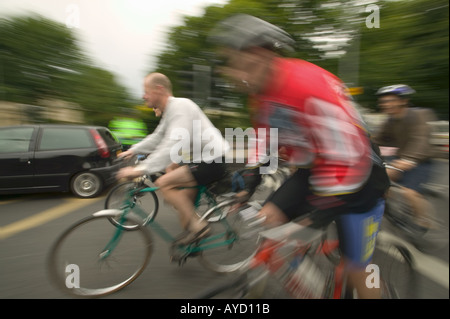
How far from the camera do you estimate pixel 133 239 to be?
8.54 ft

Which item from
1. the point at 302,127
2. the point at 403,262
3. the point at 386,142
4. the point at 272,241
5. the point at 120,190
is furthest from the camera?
the point at 120,190

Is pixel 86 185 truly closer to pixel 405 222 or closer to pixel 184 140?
pixel 184 140

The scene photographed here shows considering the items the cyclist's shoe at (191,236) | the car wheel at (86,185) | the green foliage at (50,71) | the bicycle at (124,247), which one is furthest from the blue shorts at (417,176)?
the green foliage at (50,71)

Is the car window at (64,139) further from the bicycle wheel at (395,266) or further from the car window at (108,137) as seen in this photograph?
the bicycle wheel at (395,266)

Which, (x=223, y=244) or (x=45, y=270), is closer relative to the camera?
(x=223, y=244)

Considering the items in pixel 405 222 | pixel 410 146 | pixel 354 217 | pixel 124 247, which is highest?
pixel 410 146

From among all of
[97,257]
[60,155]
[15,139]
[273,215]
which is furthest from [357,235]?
[15,139]

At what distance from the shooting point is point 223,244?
2871 millimetres

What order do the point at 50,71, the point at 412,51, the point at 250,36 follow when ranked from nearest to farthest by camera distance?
the point at 250,36, the point at 412,51, the point at 50,71

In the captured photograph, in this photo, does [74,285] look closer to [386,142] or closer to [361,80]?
[386,142]

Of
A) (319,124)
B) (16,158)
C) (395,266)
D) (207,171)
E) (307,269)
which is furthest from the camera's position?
(16,158)

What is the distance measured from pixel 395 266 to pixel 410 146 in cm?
176

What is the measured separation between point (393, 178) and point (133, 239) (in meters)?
2.76
